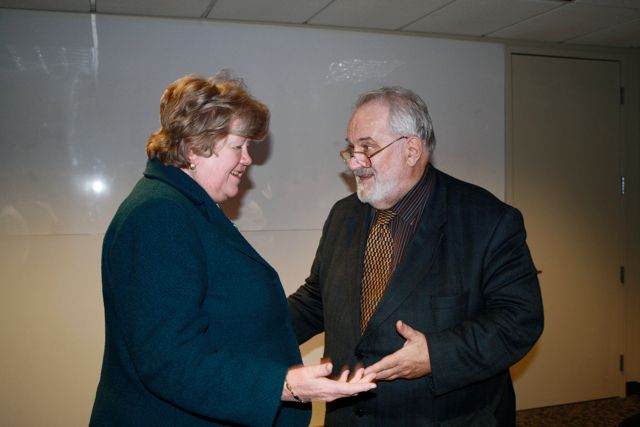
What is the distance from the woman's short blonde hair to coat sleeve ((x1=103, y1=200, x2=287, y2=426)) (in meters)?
0.23

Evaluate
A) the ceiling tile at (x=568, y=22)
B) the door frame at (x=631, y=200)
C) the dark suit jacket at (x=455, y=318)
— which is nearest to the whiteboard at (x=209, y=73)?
the ceiling tile at (x=568, y=22)

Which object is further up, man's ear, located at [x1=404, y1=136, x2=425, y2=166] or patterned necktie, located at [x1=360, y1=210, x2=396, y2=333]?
man's ear, located at [x1=404, y1=136, x2=425, y2=166]

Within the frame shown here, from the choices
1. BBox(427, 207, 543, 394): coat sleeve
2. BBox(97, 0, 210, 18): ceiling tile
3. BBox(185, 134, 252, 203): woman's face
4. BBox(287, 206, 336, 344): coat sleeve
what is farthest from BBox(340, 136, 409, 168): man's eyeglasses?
BBox(97, 0, 210, 18): ceiling tile

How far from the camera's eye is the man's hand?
1.70m

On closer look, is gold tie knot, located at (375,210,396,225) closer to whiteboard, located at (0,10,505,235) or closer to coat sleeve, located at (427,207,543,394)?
coat sleeve, located at (427,207,543,394)

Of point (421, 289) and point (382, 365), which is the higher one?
point (421, 289)

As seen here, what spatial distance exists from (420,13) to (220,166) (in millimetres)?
2366

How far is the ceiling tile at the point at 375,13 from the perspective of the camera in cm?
333

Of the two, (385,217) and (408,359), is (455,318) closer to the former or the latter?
(408,359)

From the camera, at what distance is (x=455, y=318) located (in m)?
1.87

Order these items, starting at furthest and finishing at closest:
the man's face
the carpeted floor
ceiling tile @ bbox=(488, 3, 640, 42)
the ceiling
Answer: the carpeted floor → ceiling tile @ bbox=(488, 3, 640, 42) → the ceiling → the man's face

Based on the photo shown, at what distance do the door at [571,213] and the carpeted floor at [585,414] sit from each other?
0.23 feet

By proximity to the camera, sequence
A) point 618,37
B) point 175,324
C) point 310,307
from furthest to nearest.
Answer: point 618,37, point 310,307, point 175,324

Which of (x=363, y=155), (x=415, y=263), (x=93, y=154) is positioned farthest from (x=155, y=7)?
(x=415, y=263)
